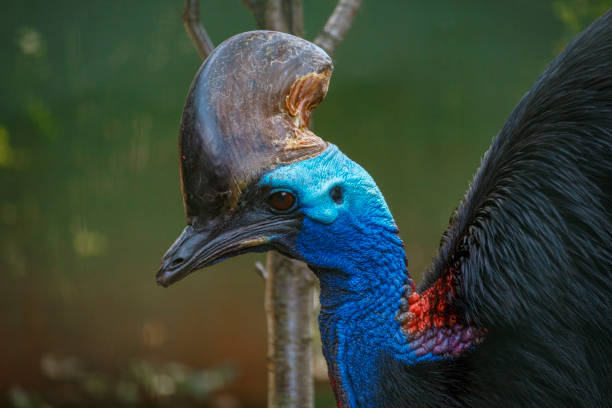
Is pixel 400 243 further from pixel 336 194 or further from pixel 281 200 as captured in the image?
pixel 281 200

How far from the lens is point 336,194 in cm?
140

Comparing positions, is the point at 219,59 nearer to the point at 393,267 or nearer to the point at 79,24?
the point at 393,267

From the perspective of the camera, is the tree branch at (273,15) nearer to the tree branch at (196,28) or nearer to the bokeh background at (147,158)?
the tree branch at (196,28)

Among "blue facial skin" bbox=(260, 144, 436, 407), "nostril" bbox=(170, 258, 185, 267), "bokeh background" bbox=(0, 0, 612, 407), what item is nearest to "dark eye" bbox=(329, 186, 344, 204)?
"blue facial skin" bbox=(260, 144, 436, 407)

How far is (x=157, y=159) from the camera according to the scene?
3.72 m

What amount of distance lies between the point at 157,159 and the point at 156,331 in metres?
0.95

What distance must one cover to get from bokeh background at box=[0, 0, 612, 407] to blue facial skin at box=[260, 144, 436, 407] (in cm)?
228

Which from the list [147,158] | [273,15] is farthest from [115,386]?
[273,15]

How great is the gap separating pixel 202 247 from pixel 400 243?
432mm

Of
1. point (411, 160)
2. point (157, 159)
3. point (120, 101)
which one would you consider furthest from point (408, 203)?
point (120, 101)

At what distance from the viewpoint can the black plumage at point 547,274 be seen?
1.31 metres

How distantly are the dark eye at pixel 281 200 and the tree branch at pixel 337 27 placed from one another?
0.78m

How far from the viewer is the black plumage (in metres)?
1.31

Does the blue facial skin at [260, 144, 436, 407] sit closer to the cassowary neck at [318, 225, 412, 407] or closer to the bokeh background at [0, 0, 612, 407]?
the cassowary neck at [318, 225, 412, 407]
